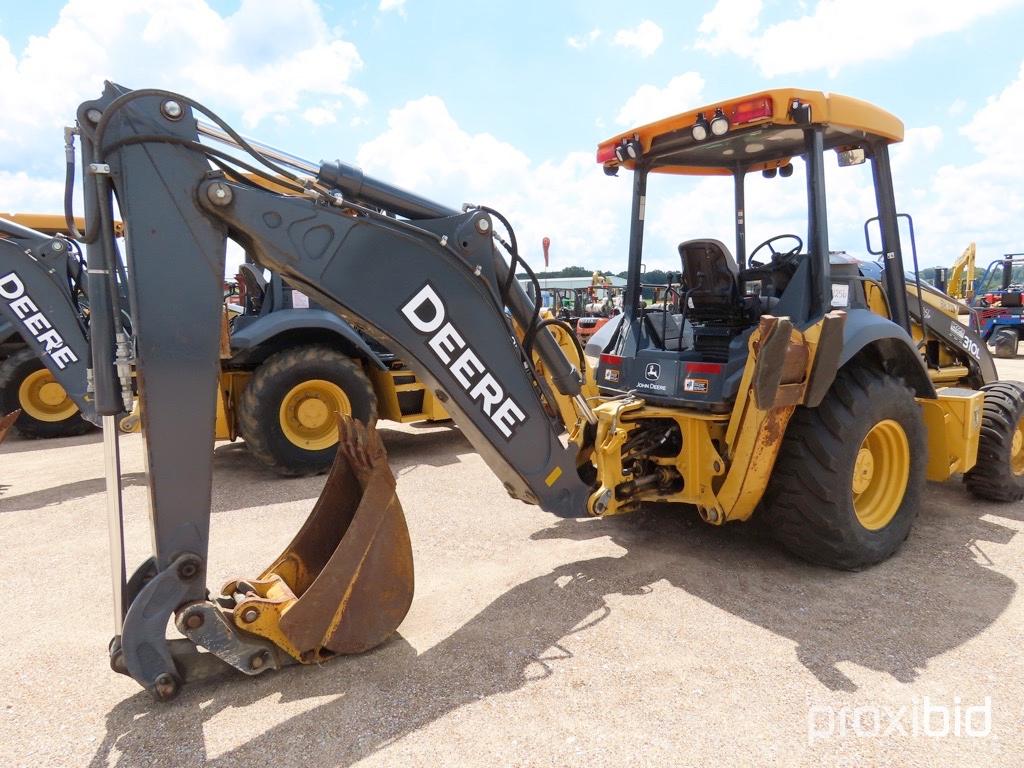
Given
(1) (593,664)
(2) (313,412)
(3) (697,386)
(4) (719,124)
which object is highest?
(4) (719,124)

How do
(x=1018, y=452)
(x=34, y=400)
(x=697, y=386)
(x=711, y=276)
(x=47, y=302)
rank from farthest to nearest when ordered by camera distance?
1. (x=34, y=400)
2. (x=47, y=302)
3. (x=1018, y=452)
4. (x=711, y=276)
5. (x=697, y=386)

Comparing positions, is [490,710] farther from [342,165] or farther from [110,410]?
[342,165]

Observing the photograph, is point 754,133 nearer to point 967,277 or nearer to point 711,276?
point 711,276

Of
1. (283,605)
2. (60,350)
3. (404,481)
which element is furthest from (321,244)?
(60,350)

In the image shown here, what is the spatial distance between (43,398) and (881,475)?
8.24 m

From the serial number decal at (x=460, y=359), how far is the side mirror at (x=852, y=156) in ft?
8.41

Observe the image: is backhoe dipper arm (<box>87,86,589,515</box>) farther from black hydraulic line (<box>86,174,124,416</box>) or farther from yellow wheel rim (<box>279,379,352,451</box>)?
yellow wheel rim (<box>279,379,352,451</box>)

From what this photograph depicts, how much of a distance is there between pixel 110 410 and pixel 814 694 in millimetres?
2495

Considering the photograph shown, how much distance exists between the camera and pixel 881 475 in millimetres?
3648

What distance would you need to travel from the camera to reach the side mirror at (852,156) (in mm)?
3871

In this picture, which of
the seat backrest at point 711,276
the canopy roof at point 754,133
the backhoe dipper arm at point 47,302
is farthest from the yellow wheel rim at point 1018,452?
the backhoe dipper arm at point 47,302

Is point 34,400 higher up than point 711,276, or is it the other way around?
point 711,276

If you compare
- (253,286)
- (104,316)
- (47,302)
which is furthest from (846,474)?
(47,302)

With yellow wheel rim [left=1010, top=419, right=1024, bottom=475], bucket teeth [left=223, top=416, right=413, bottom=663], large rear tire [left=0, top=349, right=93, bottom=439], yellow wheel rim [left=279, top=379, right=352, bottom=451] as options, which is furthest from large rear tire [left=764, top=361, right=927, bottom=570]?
large rear tire [left=0, top=349, right=93, bottom=439]
